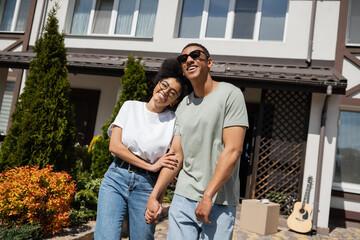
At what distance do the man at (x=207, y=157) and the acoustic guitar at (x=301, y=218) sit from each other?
4858mm

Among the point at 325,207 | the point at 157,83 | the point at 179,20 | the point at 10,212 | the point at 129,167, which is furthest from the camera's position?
the point at 179,20

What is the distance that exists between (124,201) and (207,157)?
2.45 feet

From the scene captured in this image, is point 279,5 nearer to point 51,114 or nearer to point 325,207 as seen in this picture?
point 325,207

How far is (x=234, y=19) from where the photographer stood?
8.16 metres

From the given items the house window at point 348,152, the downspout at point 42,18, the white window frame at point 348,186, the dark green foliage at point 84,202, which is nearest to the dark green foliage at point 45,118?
the dark green foliage at point 84,202

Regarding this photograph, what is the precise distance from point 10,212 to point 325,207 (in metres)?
5.90

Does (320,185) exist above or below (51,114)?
below

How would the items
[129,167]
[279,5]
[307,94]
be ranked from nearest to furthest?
[129,167] → [307,94] → [279,5]

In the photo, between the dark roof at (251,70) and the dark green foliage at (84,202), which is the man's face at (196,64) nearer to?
the dark green foliage at (84,202)

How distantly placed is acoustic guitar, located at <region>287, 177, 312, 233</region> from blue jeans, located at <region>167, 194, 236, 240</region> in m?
4.86

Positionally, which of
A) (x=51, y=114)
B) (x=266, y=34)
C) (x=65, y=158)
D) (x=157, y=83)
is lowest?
(x=65, y=158)

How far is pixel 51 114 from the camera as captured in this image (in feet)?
13.5

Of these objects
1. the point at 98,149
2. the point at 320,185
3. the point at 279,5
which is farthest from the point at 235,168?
the point at 279,5

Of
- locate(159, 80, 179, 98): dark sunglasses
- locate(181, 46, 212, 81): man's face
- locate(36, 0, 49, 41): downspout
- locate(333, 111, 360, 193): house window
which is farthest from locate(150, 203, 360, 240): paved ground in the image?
locate(36, 0, 49, 41): downspout
